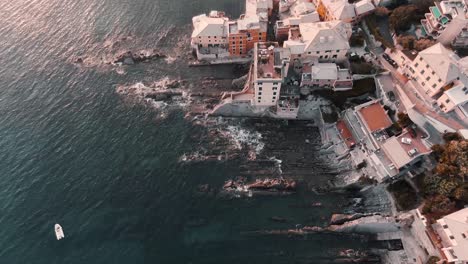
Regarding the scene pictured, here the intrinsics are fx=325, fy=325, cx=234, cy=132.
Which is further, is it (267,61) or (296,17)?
(296,17)

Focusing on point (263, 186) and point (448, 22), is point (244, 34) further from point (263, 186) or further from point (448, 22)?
point (448, 22)

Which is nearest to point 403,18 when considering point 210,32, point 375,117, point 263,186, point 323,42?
point 323,42

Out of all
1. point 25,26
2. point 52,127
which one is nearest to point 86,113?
point 52,127

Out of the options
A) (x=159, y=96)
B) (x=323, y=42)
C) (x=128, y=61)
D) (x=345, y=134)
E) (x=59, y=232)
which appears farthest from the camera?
(x=128, y=61)

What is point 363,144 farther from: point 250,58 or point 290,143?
point 250,58

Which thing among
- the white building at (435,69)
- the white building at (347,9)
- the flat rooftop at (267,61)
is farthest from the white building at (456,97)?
the flat rooftop at (267,61)

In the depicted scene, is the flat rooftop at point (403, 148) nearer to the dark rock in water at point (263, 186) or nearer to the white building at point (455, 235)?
the white building at point (455, 235)
